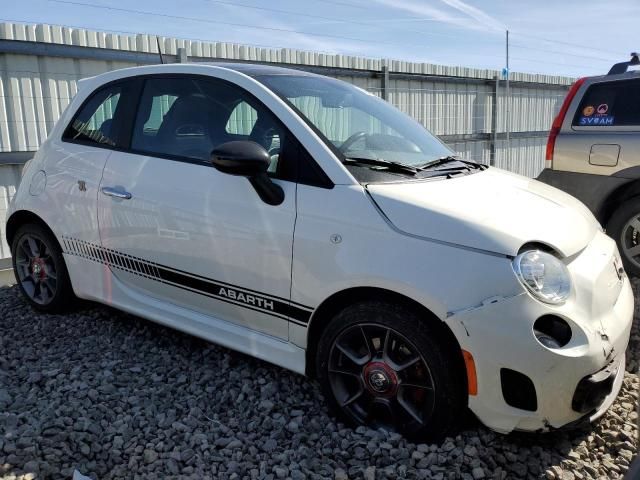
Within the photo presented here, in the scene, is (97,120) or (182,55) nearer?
(97,120)

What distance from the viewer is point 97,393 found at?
123 inches

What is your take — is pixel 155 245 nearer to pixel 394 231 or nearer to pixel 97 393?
pixel 97 393

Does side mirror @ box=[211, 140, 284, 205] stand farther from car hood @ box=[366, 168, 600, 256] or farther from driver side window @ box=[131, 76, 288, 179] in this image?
car hood @ box=[366, 168, 600, 256]

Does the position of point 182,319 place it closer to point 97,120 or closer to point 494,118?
point 97,120

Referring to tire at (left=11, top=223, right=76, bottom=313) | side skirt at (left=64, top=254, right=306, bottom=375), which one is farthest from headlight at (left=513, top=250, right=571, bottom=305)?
tire at (left=11, top=223, right=76, bottom=313)

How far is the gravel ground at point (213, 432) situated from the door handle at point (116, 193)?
3.36 feet

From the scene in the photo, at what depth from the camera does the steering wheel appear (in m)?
2.92

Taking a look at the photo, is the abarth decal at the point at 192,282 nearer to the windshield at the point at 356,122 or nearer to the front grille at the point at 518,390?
the windshield at the point at 356,122

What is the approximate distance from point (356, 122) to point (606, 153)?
10.3ft

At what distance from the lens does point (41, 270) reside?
4223mm

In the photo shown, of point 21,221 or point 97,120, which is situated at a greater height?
point 97,120

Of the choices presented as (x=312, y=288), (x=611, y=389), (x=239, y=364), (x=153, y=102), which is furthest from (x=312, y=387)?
(x=153, y=102)

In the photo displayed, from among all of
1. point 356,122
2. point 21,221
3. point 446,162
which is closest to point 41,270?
point 21,221

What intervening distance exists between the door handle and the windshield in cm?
109
